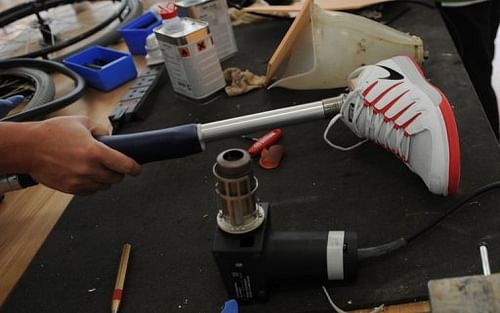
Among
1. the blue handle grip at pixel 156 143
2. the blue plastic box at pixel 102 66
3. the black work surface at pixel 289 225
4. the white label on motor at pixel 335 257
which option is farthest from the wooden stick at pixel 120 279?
the blue plastic box at pixel 102 66

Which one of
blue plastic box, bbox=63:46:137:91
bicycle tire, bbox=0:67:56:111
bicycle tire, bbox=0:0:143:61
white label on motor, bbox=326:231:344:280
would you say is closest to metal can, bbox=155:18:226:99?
blue plastic box, bbox=63:46:137:91

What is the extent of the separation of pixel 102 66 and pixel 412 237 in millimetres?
748

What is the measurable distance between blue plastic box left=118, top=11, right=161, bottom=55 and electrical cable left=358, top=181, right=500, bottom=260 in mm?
770

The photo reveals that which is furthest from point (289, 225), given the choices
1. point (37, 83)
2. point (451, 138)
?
point (37, 83)

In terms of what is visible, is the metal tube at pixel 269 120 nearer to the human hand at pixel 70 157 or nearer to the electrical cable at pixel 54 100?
the human hand at pixel 70 157

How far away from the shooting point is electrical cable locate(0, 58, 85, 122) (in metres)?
0.80

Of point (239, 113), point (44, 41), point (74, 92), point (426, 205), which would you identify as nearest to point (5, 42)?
point (44, 41)

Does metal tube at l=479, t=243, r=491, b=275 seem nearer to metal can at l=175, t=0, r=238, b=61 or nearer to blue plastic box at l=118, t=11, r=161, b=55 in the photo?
metal can at l=175, t=0, r=238, b=61

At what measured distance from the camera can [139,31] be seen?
105 cm

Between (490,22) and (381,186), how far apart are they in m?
0.61

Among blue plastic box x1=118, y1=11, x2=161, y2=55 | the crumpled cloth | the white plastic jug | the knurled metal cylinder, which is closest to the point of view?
the knurled metal cylinder

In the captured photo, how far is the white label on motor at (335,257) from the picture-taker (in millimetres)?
452

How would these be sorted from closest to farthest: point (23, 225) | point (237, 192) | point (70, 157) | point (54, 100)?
1. point (237, 192)
2. point (70, 157)
3. point (23, 225)
4. point (54, 100)

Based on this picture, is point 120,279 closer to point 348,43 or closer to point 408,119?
point 408,119
